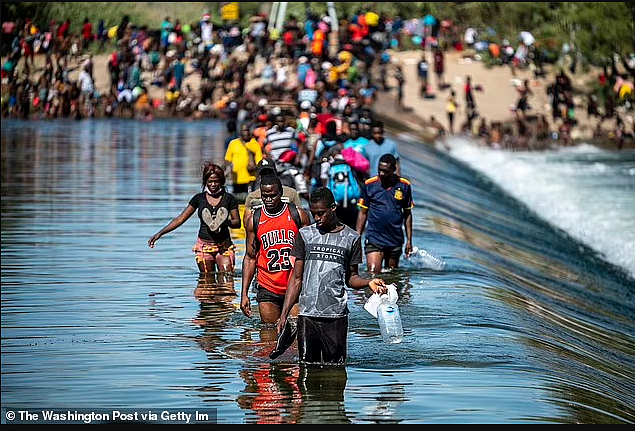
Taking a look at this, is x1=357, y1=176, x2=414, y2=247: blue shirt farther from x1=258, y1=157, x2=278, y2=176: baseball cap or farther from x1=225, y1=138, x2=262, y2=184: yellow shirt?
x1=225, y1=138, x2=262, y2=184: yellow shirt

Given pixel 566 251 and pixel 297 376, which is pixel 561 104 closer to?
pixel 566 251

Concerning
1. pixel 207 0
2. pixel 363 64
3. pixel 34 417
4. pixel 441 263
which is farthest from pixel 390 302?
pixel 207 0

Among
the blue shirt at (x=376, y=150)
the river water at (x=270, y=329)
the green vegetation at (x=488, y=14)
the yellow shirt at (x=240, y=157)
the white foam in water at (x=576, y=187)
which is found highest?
the green vegetation at (x=488, y=14)

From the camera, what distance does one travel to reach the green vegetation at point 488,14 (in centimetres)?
6166

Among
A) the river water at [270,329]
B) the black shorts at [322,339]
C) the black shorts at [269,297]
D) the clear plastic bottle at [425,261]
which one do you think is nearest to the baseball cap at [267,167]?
the black shorts at [269,297]

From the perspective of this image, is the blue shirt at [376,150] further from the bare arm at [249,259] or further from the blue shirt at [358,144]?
the bare arm at [249,259]

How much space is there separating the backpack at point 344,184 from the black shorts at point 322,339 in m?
6.51

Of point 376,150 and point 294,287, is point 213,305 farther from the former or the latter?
point 376,150

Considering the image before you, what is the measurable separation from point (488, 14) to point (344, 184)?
58132 millimetres

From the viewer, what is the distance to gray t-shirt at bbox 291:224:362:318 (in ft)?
31.7

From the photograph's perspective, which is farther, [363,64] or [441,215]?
[363,64]

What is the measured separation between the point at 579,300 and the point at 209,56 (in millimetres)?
37810

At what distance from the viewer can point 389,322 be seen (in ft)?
37.0

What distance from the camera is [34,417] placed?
28.8 ft
